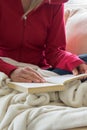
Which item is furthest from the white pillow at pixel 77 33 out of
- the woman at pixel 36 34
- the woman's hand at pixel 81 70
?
the woman's hand at pixel 81 70

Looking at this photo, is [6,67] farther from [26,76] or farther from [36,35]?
[36,35]

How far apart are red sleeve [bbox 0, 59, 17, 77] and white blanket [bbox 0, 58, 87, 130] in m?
0.06

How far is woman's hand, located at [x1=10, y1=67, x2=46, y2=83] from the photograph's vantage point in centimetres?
110

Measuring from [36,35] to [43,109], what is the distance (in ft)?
1.67

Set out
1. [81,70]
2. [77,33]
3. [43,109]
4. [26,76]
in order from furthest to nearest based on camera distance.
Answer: [77,33] → [81,70] → [26,76] → [43,109]

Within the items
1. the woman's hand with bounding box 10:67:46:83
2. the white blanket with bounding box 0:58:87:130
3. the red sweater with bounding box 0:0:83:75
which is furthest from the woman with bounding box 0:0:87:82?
the white blanket with bounding box 0:58:87:130

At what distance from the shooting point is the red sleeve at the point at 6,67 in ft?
3.82

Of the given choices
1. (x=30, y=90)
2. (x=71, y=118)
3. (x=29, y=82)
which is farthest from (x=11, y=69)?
(x=71, y=118)

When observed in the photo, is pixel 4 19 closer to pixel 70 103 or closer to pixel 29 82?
pixel 29 82

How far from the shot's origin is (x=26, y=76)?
1106 mm

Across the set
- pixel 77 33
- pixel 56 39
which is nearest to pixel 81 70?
pixel 56 39

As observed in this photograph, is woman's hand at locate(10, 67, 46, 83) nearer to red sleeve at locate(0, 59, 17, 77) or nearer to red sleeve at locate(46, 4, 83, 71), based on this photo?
red sleeve at locate(0, 59, 17, 77)

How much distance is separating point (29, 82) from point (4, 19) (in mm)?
346

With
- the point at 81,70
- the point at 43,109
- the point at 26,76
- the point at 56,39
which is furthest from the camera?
the point at 56,39
